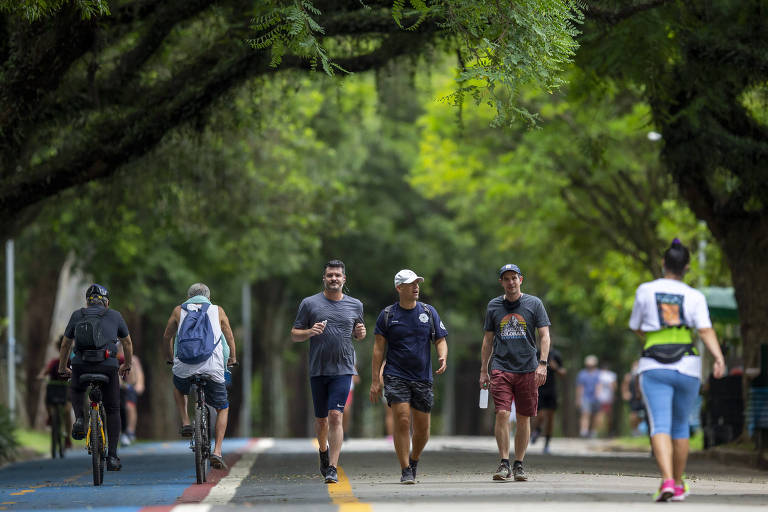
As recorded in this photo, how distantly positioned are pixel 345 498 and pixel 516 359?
9.14 feet

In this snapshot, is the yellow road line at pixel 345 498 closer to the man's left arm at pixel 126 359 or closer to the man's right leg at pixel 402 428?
the man's right leg at pixel 402 428

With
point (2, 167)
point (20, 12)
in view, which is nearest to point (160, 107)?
point (2, 167)

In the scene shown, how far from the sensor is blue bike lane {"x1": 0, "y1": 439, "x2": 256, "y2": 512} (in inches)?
442

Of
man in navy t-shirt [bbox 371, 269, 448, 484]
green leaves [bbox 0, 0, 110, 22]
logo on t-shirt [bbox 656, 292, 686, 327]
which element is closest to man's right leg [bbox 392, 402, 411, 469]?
man in navy t-shirt [bbox 371, 269, 448, 484]

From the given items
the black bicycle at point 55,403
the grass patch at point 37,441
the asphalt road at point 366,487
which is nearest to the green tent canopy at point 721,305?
the asphalt road at point 366,487

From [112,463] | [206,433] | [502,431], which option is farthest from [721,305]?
[206,433]

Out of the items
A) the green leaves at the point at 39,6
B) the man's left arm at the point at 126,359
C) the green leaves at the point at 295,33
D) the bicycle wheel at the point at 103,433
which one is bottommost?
the bicycle wheel at the point at 103,433

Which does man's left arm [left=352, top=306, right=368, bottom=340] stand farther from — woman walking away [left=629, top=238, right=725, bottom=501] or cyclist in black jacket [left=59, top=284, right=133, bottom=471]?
woman walking away [left=629, top=238, right=725, bottom=501]

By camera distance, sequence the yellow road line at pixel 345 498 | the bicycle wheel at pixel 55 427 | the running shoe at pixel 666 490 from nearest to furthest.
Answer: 1. the yellow road line at pixel 345 498
2. the running shoe at pixel 666 490
3. the bicycle wheel at pixel 55 427

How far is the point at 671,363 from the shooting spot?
1012 centimetres

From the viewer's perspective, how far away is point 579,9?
13.0 meters

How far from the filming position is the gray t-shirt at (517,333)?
1306cm

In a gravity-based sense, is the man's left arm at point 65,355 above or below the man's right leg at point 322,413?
above

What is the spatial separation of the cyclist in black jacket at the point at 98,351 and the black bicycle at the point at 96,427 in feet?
0.28
